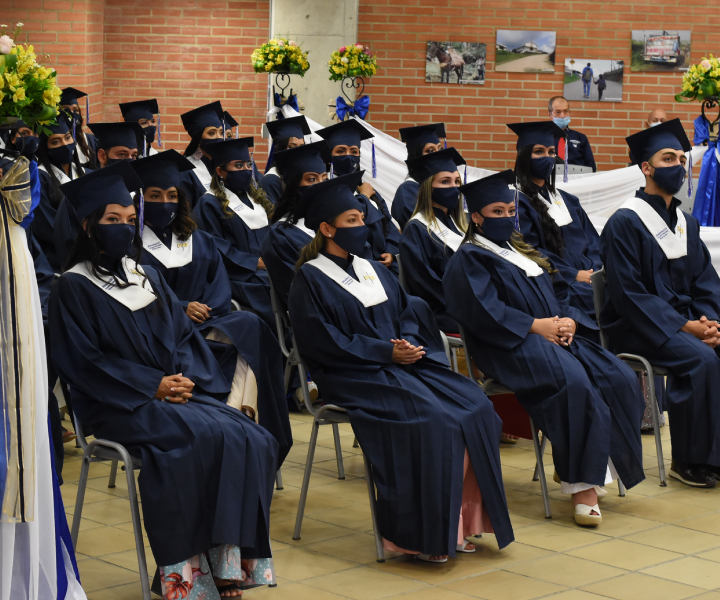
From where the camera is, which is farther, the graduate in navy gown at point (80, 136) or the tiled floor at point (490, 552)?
the graduate in navy gown at point (80, 136)

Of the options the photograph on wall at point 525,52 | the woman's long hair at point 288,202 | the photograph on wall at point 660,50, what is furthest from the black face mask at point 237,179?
the photograph on wall at point 660,50

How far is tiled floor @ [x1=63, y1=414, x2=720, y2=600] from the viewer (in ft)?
13.8

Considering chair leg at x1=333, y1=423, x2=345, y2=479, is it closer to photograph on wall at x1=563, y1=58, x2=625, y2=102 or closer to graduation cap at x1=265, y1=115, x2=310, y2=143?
graduation cap at x1=265, y1=115, x2=310, y2=143

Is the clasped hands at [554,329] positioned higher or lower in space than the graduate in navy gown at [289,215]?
lower

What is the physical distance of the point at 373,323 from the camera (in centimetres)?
491

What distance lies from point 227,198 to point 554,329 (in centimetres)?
243

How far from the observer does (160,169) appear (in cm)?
520

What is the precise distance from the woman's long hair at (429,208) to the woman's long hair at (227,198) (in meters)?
1.02

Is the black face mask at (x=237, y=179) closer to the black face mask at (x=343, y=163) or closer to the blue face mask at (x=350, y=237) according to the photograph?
the black face mask at (x=343, y=163)

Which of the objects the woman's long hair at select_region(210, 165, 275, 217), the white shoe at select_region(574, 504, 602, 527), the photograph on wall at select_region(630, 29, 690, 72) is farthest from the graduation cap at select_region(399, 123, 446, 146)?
the photograph on wall at select_region(630, 29, 690, 72)

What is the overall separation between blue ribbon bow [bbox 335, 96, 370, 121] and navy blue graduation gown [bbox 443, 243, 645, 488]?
4.97 meters

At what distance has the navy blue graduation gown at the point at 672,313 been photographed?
18.7 ft

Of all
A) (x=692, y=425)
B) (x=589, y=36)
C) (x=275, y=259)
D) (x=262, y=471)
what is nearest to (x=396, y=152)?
(x=589, y=36)

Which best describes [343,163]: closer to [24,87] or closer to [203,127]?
[203,127]
